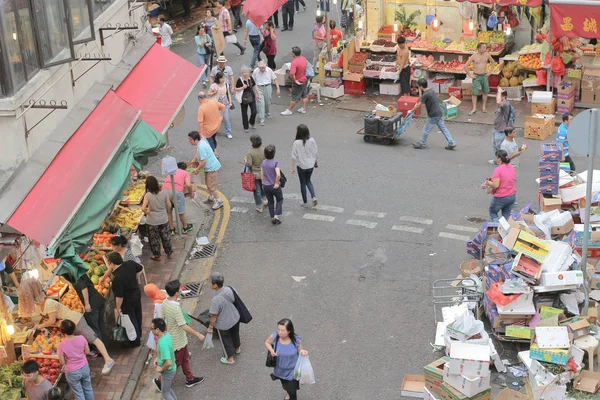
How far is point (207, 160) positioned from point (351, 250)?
11.2 ft

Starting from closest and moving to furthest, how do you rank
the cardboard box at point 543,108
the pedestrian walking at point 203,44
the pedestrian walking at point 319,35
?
the cardboard box at point 543,108
the pedestrian walking at point 319,35
the pedestrian walking at point 203,44

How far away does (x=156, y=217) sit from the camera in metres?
15.8

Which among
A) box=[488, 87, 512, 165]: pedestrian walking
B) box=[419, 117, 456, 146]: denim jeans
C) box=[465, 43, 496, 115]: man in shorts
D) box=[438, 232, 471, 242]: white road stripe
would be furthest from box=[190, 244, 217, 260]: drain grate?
box=[465, 43, 496, 115]: man in shorts

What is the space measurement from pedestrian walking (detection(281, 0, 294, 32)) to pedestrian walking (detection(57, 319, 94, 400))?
63.8ft

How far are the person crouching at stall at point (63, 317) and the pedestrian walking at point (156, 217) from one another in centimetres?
319

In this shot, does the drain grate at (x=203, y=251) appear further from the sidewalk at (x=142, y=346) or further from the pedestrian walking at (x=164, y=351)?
the pedestrian walking at (x=164, y=351)

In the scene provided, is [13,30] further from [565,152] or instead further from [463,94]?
[463,94]

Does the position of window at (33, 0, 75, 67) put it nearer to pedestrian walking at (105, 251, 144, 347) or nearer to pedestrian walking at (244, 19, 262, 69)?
pedestrian walking at (105, 251, 144, 347)

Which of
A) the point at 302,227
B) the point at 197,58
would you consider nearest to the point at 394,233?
the point at 302,227

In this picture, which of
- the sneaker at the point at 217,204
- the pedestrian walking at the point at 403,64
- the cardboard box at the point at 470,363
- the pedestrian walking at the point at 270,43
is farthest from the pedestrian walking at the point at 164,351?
the pedestrian walking at the point at 270,43

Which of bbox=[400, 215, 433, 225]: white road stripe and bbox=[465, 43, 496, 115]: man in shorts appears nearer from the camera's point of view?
bbox=[400, 215, 433, 225]: white road stripe

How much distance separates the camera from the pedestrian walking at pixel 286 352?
1170 centimetres

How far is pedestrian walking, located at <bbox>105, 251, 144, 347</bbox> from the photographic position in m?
13.4

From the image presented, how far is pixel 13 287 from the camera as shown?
12.9m
